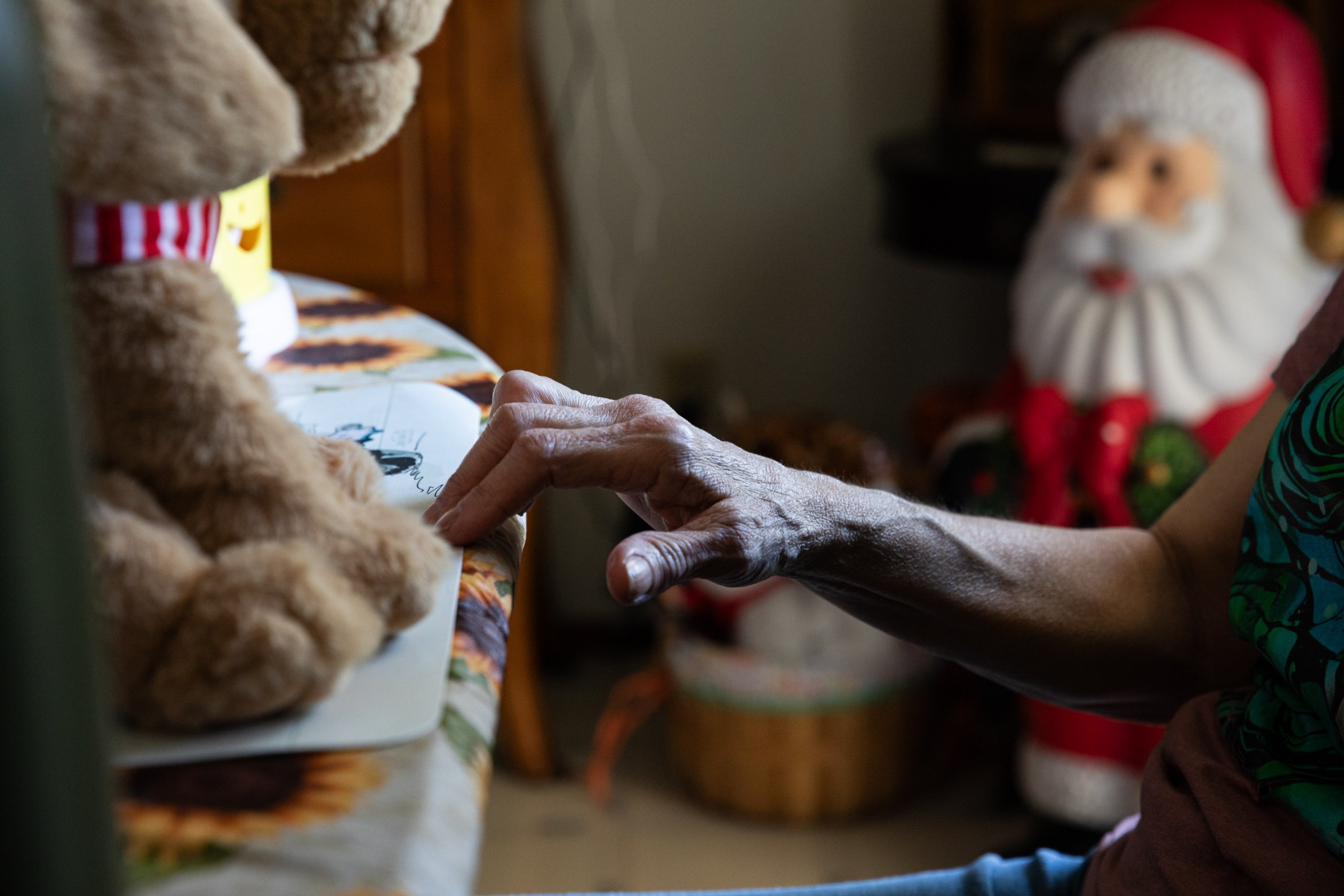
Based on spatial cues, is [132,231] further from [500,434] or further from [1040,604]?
[1040,604]

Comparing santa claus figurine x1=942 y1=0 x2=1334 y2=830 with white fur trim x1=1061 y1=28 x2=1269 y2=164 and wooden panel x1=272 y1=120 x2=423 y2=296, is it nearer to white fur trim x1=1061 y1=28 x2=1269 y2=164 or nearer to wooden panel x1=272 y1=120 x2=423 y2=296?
white fur trim x1=1061 y1=28 x2=1269 y2=164

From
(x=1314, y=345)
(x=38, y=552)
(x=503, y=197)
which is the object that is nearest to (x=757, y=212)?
(x=503, y=197)

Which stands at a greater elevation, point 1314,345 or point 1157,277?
point 1314,345

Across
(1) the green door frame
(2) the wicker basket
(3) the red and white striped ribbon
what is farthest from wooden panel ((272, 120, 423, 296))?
(1) the green door frame

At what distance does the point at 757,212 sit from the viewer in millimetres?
1976

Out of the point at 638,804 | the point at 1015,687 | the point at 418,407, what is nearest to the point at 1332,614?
the point at 1015,687

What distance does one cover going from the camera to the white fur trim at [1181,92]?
129cm

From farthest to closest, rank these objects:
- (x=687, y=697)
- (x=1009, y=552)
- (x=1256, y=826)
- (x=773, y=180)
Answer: (x=773, y=180) → (x=687, y=697) → (x=1009, y=552) → (x=1256, y=826)

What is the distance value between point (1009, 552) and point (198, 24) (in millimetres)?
473

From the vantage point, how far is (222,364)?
1.26ft

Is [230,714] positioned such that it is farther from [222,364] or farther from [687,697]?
[687,697]

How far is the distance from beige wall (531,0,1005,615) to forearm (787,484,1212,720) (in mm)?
1318

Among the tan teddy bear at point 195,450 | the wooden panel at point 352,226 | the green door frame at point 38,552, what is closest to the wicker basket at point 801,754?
the wooden panel at point 352,226

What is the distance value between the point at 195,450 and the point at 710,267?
165 cm
